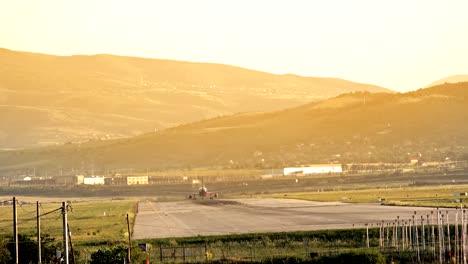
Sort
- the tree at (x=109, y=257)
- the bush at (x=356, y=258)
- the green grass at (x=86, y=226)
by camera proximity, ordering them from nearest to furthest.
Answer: the bush at (x=356, y=258), the tree at (x=109, y=257), the green grass at (x=86, y=226)

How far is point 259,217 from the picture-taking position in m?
107

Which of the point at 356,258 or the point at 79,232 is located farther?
the point at 79,232

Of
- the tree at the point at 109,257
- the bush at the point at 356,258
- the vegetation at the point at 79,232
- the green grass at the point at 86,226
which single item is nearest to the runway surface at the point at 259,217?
the green grass at the point at 86,226

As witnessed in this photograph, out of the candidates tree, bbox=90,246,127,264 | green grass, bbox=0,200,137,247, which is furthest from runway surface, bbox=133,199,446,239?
tree, bbox=90,246,127,264

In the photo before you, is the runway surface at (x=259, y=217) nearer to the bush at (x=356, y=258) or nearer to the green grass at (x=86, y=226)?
the green grass at (x=86, y=226)

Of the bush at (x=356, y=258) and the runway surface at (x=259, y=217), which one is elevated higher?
the runway surface at (x=259, y=217)

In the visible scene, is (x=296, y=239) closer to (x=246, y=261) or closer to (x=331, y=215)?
(x=246, y=261)

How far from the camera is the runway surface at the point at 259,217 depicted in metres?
90.1

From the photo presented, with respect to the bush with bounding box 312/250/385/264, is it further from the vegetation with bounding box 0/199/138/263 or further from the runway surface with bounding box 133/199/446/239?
the runway surface with bounding box 133/199/446/239

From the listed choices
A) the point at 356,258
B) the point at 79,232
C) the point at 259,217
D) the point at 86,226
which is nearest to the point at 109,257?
the point at 356,258

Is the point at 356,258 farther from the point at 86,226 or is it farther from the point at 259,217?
the point at 86,226

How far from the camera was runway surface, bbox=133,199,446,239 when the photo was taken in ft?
296

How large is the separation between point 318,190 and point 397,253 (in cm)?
12248

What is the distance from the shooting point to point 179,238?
83125mm
